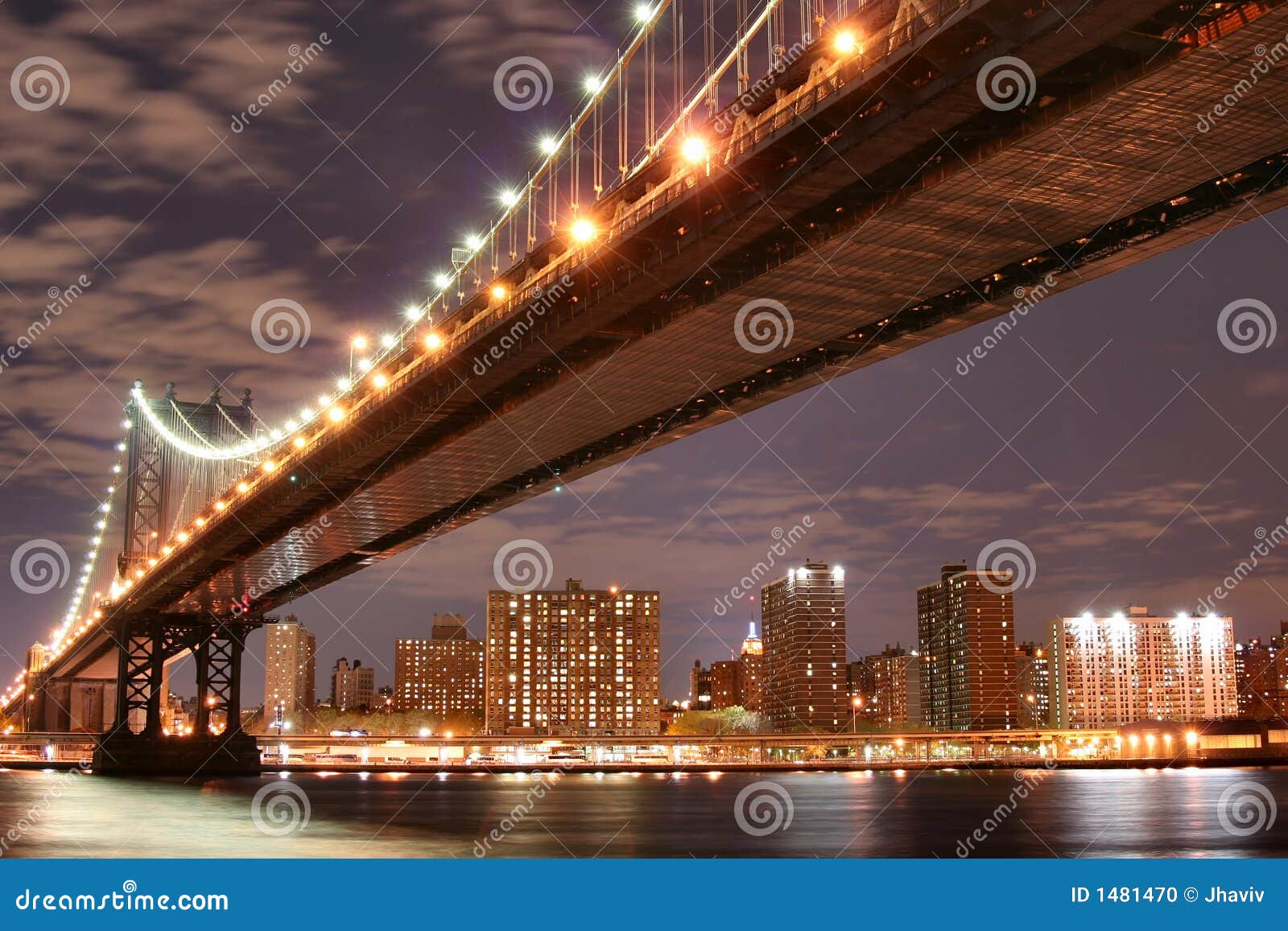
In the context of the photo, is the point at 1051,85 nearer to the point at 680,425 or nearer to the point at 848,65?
the point at 848,65

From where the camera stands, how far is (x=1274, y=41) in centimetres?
1702

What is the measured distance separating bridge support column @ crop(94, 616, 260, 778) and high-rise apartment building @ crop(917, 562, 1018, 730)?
338 feet

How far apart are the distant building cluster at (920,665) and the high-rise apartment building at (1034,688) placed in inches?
10.0

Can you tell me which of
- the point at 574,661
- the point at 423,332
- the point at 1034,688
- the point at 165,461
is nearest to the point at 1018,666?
the point at 1034,688

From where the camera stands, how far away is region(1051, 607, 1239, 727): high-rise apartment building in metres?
154

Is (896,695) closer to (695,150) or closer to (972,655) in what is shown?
(972,655)

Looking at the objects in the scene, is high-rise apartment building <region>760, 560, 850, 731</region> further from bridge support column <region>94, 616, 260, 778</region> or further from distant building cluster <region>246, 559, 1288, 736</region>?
bridge support column <region>94, 616, 260, 778</region>

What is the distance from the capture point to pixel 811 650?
15400cm

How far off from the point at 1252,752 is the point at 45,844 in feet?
346

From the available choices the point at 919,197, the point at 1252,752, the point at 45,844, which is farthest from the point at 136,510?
the point at 1252,752

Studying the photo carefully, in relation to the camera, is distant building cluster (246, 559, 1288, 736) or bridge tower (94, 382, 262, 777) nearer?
bridge tower (94, 382, 262, 777)

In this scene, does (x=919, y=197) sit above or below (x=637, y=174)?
below

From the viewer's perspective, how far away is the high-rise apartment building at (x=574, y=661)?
423 ft

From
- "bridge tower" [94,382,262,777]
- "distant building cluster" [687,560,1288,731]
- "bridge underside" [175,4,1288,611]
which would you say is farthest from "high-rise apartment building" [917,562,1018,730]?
"bridge underside" [175,4,1288,611]
